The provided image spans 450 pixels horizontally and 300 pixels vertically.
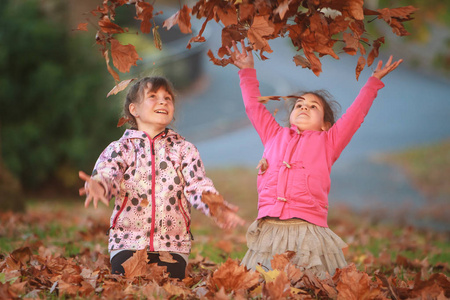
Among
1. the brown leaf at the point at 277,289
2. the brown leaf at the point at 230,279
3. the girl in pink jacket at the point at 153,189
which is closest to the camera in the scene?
the brown leaf at the point at 277,289

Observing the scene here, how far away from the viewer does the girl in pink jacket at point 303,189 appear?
3000 mm

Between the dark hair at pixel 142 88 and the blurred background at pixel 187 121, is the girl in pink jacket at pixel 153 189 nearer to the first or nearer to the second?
the dark hair at pixel 142 88

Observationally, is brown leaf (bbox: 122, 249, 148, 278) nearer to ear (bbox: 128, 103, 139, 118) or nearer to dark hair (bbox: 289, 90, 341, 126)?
ear (bbox: 128, 103, 139, 118)

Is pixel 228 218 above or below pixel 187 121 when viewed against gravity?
below

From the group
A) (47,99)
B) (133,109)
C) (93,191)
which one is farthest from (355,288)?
(47,99)

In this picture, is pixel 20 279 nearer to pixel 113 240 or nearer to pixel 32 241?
pixel 113 240

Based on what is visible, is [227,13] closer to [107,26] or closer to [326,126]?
[107,26]

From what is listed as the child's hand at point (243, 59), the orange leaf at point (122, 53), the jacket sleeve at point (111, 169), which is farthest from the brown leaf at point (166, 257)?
the child's hand at point (243, 59)

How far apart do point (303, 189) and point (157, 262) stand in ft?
2.99

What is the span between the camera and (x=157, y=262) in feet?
9.87

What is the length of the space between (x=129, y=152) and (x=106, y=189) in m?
0.42

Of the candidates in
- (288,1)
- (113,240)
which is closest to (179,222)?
(113,240)

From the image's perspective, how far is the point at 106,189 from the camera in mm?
2740

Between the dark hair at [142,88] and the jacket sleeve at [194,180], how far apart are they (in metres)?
0.39
